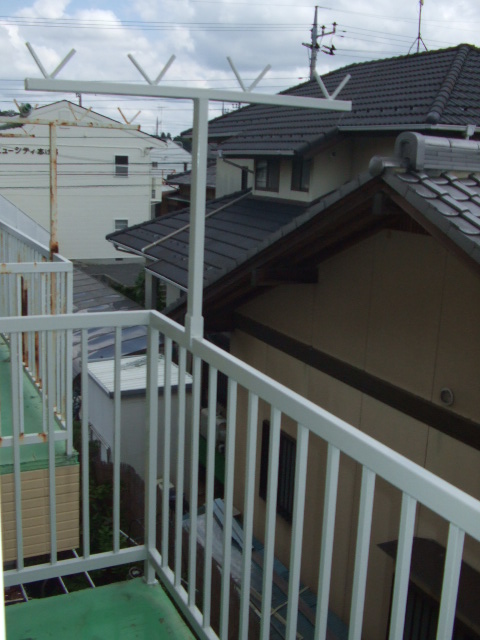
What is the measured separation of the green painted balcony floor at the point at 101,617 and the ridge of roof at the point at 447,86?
17.4 ft

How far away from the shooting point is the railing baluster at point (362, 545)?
1.00 m

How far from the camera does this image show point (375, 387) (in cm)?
402

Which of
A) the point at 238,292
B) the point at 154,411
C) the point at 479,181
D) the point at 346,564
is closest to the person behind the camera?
the point at 154,411

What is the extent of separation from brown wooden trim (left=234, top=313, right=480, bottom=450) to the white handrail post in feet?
6.94

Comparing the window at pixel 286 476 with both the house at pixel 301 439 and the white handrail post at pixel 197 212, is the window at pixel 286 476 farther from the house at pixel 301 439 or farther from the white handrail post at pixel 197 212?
the white handrail post at pixel 197 212

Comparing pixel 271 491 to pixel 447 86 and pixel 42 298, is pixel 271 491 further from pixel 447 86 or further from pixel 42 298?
pixel 447 86

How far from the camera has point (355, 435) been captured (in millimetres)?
1019

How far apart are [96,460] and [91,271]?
14.9 meters

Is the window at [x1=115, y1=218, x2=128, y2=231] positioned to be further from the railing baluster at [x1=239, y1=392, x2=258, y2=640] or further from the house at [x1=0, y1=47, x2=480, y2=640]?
the railing baluster at [x1=239, y1=392, x2=258, y2=640]

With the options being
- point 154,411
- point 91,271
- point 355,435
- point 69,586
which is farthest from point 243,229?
point 91,271

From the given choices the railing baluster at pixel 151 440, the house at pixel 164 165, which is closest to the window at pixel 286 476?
the railing baluster at pixel 151 440

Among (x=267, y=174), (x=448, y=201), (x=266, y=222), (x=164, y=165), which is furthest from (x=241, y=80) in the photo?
(x=164, y=165)

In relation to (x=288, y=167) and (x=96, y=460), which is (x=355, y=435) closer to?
(x=96, y=460)

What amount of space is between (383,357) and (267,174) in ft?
18.3
